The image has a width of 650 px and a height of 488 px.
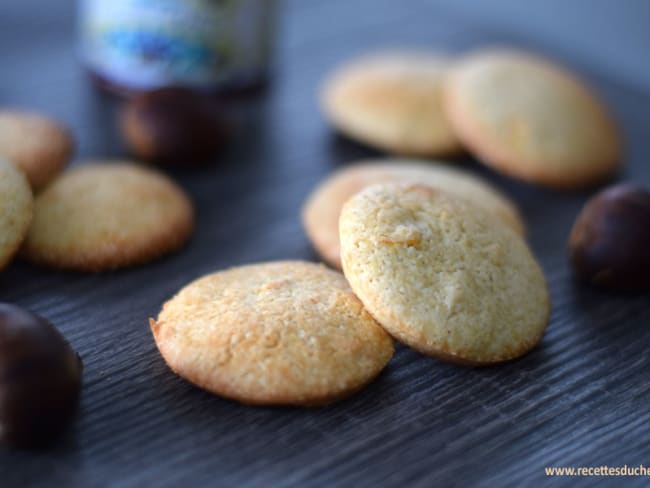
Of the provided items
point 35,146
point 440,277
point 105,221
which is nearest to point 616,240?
point 440,277

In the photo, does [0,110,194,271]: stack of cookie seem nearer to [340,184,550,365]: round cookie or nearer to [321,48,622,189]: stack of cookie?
[340,184,550,365]: round cookie

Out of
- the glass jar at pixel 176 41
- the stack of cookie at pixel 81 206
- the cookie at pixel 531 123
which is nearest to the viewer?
the stack of cookie at pixel 81 206

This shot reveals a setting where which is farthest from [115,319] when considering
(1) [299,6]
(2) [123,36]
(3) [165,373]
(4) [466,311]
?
(1) [299,6]

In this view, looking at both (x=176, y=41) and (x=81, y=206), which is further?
(x=176, y=41)

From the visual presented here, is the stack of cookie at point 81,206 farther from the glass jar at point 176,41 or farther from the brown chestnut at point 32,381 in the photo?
the glass jar at point 176,41

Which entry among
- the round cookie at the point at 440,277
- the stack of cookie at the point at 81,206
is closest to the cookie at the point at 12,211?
the stack of cookie at the point at 81,206

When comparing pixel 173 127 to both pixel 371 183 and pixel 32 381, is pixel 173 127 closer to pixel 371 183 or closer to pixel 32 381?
pixel 371 183
